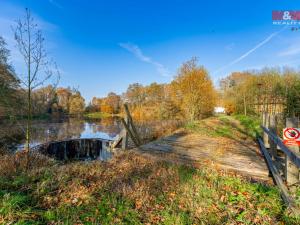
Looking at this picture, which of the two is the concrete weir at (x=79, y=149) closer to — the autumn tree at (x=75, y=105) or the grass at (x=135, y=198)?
the grass at (x=135, y=198)

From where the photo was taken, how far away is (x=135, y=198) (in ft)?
9.34

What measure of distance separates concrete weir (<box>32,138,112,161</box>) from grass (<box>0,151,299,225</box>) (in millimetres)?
6266

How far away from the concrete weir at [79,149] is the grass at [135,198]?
627 cm

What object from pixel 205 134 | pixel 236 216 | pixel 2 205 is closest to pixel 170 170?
pixel 236 216

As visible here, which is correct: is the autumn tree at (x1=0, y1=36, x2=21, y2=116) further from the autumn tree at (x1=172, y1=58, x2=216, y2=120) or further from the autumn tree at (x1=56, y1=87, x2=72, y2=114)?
the autumn tree at (x1=56, y1=87, x2=72, y2=114)

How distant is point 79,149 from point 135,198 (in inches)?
366

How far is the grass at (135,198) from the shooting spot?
2.32 metres

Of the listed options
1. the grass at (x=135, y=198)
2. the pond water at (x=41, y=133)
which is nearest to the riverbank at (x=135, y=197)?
the grass at (x=135, y=198)

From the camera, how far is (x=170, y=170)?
3.83 meters
